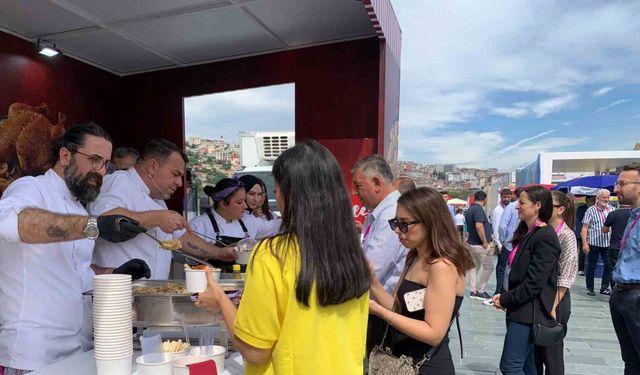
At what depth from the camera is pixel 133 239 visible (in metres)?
2.22

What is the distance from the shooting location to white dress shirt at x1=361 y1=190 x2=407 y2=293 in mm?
2342

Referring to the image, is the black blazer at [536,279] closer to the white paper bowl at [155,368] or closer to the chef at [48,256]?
the white paper bowl at [155,368]

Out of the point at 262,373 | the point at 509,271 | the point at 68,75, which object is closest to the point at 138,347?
the point at 262,373

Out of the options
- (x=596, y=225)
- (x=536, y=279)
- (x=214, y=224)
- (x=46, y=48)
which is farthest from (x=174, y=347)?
(x=596, y=225)

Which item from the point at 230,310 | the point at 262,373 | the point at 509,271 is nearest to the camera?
the point at 262,373

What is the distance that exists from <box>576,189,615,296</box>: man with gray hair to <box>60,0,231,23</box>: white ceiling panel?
715 cm

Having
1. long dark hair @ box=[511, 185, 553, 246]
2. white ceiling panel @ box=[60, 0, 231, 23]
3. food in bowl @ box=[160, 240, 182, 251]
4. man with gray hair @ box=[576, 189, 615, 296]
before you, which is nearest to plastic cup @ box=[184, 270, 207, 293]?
food in bowl @ box=[160, 240, 182, 251]

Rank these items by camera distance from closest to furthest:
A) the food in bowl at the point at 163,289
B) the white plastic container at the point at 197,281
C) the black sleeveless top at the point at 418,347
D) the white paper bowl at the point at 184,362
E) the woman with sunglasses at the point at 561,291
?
the white paper bowl at the point at 184,362, the white plastic container at the point at 197,281, the food in bowl at the point at 163,289, the black sleeveless top at the point at 418,347, the woman with sunglasses at the point at 561,291

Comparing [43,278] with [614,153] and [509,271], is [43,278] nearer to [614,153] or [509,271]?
[509,271]

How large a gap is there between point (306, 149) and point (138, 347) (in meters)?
1.29

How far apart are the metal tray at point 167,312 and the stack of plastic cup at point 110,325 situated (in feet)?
0.79

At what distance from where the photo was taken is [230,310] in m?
1.39

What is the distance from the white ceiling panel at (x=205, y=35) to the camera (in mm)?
3658

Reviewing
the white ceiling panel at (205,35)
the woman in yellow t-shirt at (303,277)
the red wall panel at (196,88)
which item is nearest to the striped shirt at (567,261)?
the red wall panel at (196,88)
